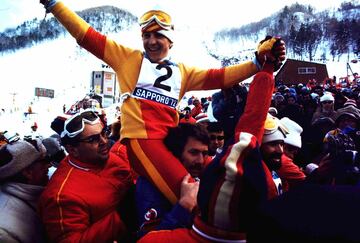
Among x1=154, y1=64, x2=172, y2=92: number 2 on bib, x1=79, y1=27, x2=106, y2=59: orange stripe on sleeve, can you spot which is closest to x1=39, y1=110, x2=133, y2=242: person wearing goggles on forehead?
x1=79, y1=27, x2=106, y2=59: orange stripe on sleeve

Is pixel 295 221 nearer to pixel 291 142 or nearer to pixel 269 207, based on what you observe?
pixel 269 207

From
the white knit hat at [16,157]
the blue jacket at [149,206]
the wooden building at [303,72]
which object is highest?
the wooden building at [303,72]

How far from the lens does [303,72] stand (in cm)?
4331

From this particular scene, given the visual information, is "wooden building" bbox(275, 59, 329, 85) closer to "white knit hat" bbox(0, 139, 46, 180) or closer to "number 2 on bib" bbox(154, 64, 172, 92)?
"number 2 on bib" bbox(154, 64, 172, 92)

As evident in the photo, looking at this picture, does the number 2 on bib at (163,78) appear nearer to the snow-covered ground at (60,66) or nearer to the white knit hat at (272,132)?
the white knit hat at (272,132)

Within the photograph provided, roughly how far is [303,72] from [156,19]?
1710 inches

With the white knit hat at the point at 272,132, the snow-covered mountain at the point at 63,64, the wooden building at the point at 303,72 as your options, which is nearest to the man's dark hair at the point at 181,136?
the white knit hat at the point at 272,132

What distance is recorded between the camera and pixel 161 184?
243cm

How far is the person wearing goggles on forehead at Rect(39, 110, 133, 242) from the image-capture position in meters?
2.44

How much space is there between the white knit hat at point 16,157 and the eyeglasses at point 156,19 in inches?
50.9

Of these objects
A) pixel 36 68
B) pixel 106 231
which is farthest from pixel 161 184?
pixel 36 68

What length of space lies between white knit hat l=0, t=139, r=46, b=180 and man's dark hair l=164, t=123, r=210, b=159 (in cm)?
105

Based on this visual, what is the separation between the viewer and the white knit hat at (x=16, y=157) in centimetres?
263

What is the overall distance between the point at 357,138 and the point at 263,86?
3274 mm
